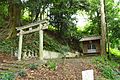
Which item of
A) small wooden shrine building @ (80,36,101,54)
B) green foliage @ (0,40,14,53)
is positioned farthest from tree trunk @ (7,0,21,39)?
small wooden shrine building @ (80,36,101,54)

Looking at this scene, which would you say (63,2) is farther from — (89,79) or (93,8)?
(89,79)

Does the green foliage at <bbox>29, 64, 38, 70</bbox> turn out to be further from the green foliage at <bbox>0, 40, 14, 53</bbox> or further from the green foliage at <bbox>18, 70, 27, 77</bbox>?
the green foliage at <bbox>0, 40, 14, 53</bbox>

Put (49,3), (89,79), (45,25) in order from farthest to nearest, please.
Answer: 1. (49,3)
2. (45,25)
3. (89,79)

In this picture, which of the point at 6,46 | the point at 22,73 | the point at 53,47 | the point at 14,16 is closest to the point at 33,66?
the point at 22,73

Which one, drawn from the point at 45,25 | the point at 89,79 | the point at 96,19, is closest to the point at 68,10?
the point at 96,19

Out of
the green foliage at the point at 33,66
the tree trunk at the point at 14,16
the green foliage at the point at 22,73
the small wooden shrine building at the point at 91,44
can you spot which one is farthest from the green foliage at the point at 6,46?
the small wooden shrine building at the point at 91,44

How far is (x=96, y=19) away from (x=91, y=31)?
117 inches

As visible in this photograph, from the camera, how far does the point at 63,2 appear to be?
61.8 ft

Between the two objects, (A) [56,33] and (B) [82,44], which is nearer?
(A) [56,33]

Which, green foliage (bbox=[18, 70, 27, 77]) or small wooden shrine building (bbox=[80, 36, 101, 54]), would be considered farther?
small wooden shrine building (bbox=[80, 36, 101, 54])

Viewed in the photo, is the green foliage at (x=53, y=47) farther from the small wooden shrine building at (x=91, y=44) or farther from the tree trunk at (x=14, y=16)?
the small wooden shrine building at (x=91, y=44)

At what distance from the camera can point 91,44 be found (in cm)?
2255

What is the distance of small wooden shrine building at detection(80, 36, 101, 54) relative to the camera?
2197cm

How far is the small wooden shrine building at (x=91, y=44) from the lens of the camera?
22.0m
